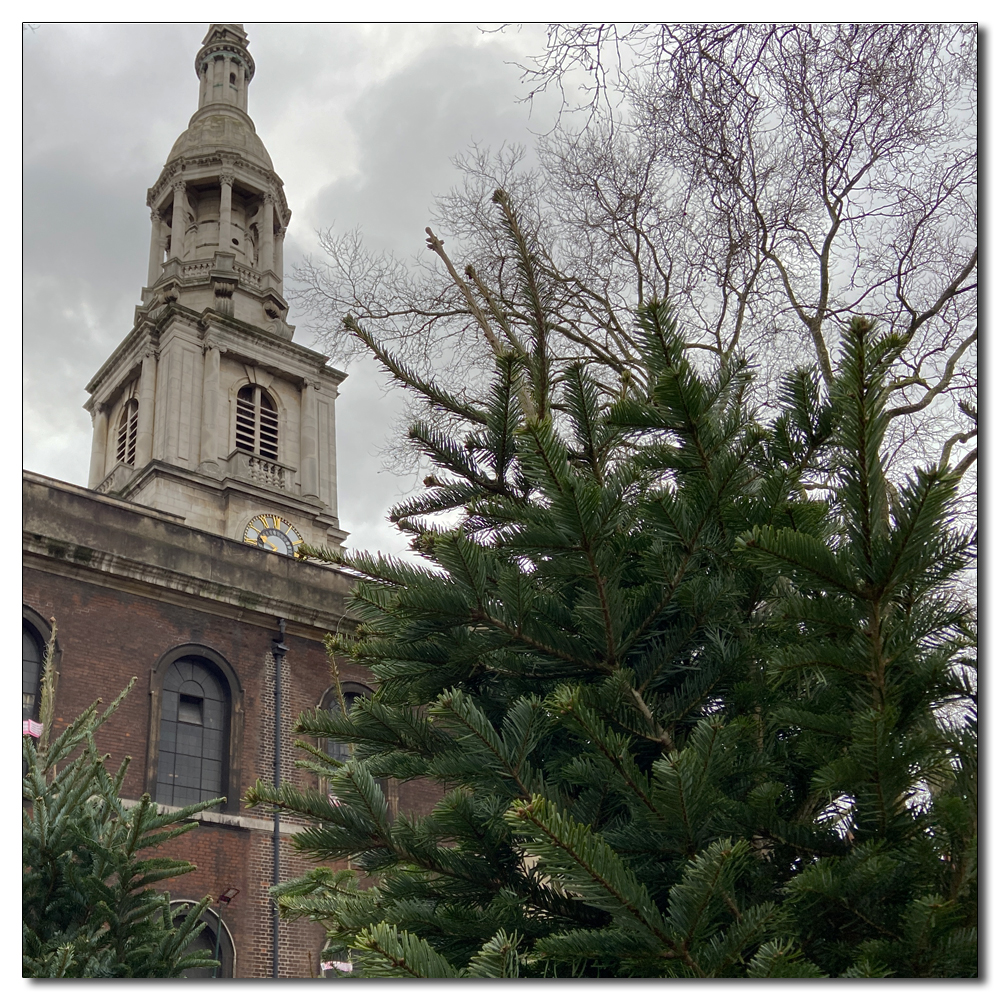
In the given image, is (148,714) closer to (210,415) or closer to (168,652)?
(168,652)

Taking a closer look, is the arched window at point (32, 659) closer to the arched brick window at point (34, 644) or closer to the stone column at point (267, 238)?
the arched brick window at point (34, 644)

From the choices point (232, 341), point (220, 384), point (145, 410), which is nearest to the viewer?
point (145, 410)

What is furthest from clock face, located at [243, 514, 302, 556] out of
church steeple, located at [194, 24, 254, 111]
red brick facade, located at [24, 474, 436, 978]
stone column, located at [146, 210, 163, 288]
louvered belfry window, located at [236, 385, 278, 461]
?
church steeple, located at [194, 24, 254, 111]

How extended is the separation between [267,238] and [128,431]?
24.5 ft

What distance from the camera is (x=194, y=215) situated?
31.2 m

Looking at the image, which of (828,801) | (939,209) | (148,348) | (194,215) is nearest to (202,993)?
(828,801)

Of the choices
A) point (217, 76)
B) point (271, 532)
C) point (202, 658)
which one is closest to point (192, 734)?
point (202, 658)

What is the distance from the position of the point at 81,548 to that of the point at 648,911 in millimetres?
11328

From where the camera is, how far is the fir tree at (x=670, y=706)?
8.91ft

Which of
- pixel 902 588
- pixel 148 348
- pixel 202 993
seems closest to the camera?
pixel 902 588

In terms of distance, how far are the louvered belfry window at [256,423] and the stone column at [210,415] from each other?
3.32ft

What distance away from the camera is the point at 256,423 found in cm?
2802

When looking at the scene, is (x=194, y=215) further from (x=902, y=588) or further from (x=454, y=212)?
(x=902, y=588)

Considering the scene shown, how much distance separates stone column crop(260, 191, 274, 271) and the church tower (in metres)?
0.05
